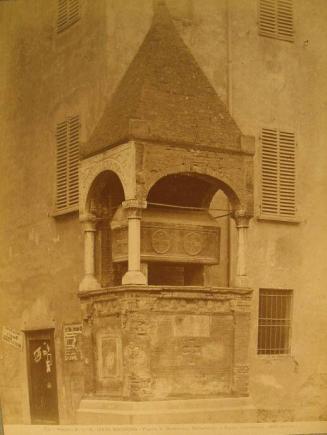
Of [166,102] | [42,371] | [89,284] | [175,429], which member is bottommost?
[175,429]

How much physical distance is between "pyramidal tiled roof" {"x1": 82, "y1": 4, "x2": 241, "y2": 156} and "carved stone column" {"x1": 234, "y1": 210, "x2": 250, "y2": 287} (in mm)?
595

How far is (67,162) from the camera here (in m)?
7.23

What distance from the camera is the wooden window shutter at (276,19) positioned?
288 inches

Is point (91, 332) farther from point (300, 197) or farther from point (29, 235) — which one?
point (300, 197)

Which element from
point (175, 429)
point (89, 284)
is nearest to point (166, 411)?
point (175, 429)

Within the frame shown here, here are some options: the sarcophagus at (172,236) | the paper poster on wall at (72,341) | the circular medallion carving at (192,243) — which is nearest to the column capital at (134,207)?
the sarcophagus at (172,236)

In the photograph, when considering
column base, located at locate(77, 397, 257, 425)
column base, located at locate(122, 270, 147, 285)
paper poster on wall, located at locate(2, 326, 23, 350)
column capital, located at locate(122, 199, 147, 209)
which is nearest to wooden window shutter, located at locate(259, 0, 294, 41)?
column capital, located at locate(122, 199, 147, 209)

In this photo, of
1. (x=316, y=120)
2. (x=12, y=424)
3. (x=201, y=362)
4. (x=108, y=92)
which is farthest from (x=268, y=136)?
(x=12, y=424)

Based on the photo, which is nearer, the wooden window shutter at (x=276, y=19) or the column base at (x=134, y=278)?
the column base at (x=134, y=278)

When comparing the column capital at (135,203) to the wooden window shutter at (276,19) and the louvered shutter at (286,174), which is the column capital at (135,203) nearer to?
the louvered shutter at (286,174)

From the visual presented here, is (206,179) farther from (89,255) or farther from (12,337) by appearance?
(12,337)

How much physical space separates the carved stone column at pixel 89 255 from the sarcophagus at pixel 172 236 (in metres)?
0.18

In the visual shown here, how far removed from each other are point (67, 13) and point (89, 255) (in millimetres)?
1973

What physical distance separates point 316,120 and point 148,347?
249 centimetres
